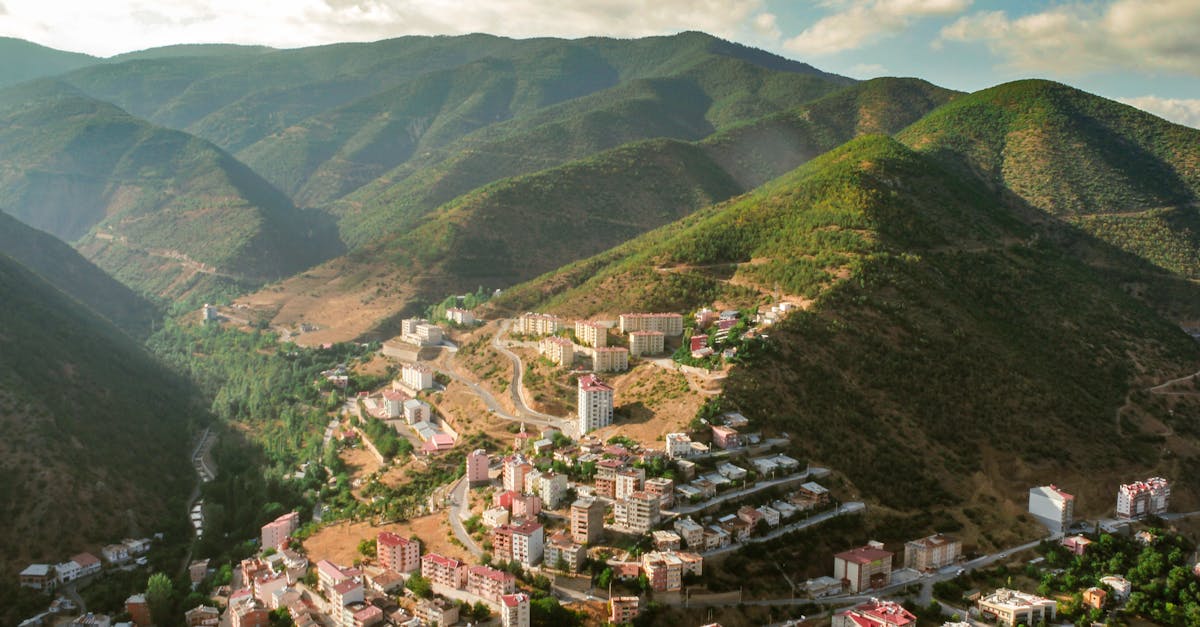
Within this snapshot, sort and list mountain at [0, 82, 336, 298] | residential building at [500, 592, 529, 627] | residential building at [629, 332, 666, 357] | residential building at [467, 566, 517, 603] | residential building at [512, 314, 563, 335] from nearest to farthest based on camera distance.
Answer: residential building at [500, 592, 529, 627] < residential building at [467, 566, 517, 603] < residential building at [629, 332, 666, 357] < residential building at [512, 314, 563, 335] < mountain at [0, 82, 336, 298]

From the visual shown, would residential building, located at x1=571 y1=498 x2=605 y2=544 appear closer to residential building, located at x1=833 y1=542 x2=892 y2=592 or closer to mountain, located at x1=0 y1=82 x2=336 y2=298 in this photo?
residential building, located at x1=833 y1=542 x2=892 y2=592

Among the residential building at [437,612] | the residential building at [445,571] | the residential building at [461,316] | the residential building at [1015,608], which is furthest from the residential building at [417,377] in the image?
the residential building at [1015,608]

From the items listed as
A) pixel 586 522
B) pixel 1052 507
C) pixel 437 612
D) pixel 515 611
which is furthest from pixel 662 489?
pixel 1052 507

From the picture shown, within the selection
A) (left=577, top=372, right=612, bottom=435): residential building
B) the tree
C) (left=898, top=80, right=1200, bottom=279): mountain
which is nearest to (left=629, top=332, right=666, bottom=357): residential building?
(left=577, top=372, right=612, bottom=435): residential building

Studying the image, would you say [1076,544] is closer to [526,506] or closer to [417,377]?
[526,506]

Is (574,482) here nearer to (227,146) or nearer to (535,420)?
(535,420)

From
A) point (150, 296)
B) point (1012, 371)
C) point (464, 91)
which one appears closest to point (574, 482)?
point (1012, 371)
